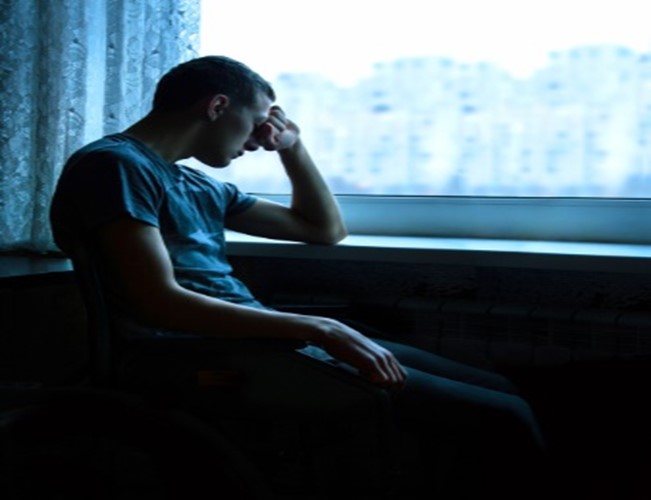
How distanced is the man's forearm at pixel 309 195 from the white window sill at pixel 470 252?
5cm

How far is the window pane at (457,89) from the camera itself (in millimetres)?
1823

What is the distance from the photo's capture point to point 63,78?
204 centimetres

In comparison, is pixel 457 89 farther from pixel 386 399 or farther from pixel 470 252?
pixel 386 399

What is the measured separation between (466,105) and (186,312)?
0.90m

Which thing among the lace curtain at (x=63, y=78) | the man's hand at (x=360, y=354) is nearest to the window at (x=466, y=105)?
the lace curtain at (x=63, y=78)

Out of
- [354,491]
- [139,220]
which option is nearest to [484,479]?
[354,491]

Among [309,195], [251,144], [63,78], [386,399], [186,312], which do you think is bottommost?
[386,399]

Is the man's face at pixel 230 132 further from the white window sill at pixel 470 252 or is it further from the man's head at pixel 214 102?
the white window sill at pixel 470 252

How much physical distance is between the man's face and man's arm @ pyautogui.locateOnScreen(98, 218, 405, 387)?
11.9 inches

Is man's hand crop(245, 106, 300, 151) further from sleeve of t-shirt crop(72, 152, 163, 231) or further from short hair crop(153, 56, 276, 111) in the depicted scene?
sleeve of t-shirt crop(72, 152, 163, 231)

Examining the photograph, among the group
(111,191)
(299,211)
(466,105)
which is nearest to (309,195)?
(299,211)

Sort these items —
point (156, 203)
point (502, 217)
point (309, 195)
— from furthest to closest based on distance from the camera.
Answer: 1. point (502, 217)
2. point (309, 195)
3. point (156, 203)

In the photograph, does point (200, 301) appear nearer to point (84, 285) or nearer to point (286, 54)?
point (84, 285)

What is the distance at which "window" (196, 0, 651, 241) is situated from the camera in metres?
1.83
